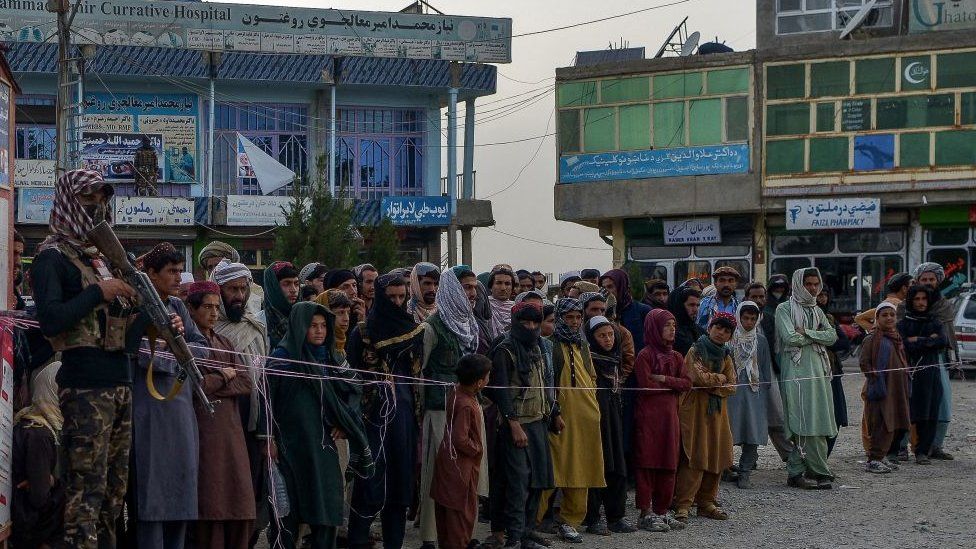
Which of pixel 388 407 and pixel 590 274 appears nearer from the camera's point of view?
pixel 388 407

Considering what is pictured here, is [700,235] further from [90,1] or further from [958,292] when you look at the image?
[90,1]

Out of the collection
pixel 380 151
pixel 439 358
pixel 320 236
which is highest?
pixel 380 151

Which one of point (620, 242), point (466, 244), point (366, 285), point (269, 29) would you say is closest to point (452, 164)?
point (466, 244)

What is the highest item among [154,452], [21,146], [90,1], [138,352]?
[90,1]

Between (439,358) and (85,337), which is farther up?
(85,337)

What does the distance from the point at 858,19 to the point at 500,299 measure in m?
22.0

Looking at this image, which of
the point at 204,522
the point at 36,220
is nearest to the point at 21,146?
the point at 36,220

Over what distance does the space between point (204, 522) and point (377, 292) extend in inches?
70.0

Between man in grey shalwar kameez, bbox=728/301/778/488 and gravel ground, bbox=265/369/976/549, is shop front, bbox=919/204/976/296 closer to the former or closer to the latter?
gravel ground, bbox=265/369/976/549

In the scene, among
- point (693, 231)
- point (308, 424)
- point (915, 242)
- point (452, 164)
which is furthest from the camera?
point (452, 164)

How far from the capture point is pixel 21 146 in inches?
1152

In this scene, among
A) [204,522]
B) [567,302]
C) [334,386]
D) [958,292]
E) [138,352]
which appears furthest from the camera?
[958,292]

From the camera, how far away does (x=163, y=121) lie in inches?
1187

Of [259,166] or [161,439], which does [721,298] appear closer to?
[161,439]
